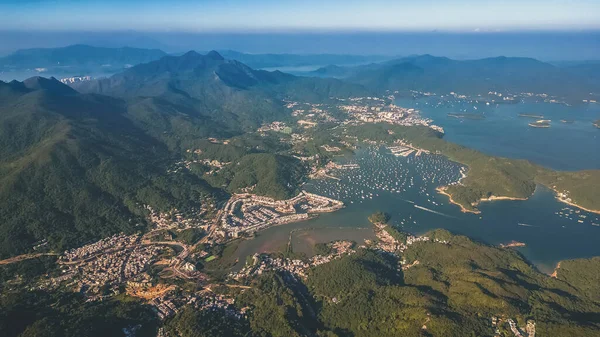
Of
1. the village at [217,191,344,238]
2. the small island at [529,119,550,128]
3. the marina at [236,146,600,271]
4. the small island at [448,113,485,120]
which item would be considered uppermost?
the small island at [448,113,485,120]

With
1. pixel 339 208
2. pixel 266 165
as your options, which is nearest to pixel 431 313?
pixel 339 208

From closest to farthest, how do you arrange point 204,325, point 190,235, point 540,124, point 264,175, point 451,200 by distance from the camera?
point 204,325
point 190,235
point 451,200
point 264,175
point 540,124

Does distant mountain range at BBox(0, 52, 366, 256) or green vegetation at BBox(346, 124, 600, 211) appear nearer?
distant mountain range at BBox(0, 52, 366, 256)

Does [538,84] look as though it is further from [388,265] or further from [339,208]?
[388,265]

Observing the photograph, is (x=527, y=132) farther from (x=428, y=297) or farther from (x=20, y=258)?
(x=20, y=258)

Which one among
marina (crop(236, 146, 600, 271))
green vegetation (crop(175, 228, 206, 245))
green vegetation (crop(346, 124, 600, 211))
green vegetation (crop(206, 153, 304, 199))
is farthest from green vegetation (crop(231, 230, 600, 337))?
green vegetation (crop(206, 153, 304, 199))

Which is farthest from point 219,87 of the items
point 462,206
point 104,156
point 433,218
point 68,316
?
point 68,316

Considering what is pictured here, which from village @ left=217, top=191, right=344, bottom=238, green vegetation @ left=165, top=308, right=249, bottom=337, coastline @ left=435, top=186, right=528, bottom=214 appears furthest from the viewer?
coastline @ left=435, top=186, right=528, bottom=214

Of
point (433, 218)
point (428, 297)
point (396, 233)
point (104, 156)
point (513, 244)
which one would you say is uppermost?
point (104, 156)

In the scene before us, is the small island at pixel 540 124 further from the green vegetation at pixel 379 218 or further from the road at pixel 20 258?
the road at pixel 20 258

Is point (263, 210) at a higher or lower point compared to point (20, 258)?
lower

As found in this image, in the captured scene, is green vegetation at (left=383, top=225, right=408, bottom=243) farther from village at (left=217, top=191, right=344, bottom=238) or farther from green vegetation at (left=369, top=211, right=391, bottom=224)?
village at (left=217, top=191, right=344, bottom=238)
